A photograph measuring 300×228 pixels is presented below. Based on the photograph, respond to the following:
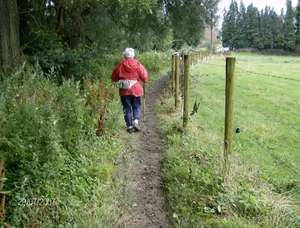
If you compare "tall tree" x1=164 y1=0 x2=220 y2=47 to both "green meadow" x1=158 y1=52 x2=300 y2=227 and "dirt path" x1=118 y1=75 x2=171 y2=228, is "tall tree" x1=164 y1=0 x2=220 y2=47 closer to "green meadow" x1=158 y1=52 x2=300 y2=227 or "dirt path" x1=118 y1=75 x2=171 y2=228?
"green meadow" x1=158 y1=52 x2=300 y2=227

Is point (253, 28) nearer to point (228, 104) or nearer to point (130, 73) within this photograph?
point (130, 73)

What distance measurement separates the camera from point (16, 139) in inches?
119

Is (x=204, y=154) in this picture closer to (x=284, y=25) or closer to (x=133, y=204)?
(x=133, y=204)

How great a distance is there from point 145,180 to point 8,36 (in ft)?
18.5

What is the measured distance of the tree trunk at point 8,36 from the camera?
7273 millimetres

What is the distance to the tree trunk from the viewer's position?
7273 millimetres

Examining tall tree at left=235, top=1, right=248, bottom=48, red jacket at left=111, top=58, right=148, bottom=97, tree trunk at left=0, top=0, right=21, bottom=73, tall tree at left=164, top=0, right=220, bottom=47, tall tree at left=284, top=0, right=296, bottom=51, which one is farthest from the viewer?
tall tree at left=235, top=1, right=248, bottom=48

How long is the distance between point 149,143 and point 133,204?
2480mm

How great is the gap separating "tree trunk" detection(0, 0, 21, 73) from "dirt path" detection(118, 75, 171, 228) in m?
3.84

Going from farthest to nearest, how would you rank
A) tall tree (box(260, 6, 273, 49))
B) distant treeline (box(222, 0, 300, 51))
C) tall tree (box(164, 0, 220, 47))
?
tall tree (box(260, 6, 273, 49)), distant treeline (box(222, 0, 300, 51)), tall tree (box(164, 0, 220, 47))

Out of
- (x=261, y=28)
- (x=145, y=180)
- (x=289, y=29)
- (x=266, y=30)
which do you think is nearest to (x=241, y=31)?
(x=261, y=28)

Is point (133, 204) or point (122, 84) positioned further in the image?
point (122, 84)

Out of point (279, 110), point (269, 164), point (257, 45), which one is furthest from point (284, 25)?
point (269, 164)

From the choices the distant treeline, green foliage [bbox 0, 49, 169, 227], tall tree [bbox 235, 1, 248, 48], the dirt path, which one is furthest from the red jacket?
tall tree [bbox 235, 1, 248, 48]
